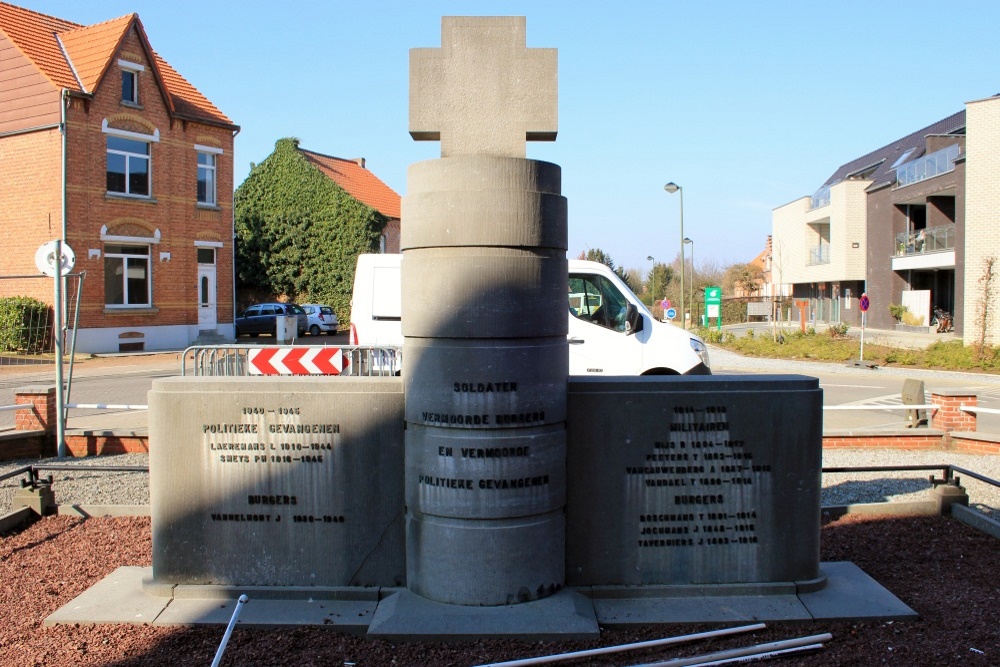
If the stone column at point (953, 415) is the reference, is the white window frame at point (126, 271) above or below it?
above

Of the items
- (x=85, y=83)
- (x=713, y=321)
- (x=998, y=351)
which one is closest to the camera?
(x=998, y=351)

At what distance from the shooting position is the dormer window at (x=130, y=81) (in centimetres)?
2858

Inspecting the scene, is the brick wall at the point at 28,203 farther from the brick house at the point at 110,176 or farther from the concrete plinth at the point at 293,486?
the concrete plinth at the point at 293,486

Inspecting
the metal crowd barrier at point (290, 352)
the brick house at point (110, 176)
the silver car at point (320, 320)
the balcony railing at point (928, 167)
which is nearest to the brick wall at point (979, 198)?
the balcony railing at point (928, 167)

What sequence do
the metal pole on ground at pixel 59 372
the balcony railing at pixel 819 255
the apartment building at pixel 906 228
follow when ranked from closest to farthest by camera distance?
the metal pole on ground at pixel 59 372 → the apartment building at pixel 906 228 → the balcony railing at pixel 819 255

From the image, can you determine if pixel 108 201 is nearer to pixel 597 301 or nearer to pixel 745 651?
pixel 597 301

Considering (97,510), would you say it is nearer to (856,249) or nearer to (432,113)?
(432,113)

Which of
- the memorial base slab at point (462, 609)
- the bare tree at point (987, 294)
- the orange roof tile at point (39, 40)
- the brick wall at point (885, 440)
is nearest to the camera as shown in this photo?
the memorial base slab at point (462, 609)

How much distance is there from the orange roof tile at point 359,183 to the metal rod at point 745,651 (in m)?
44.9

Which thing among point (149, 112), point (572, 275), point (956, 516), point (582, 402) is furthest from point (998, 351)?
point (149, 112)

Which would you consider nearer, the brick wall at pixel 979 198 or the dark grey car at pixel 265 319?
the brick wall at pixel 979 198

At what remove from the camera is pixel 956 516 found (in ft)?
22.8

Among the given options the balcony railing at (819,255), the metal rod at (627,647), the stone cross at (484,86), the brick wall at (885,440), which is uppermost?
the balcony railing at (819,255)

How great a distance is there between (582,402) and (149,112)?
94.6ft
